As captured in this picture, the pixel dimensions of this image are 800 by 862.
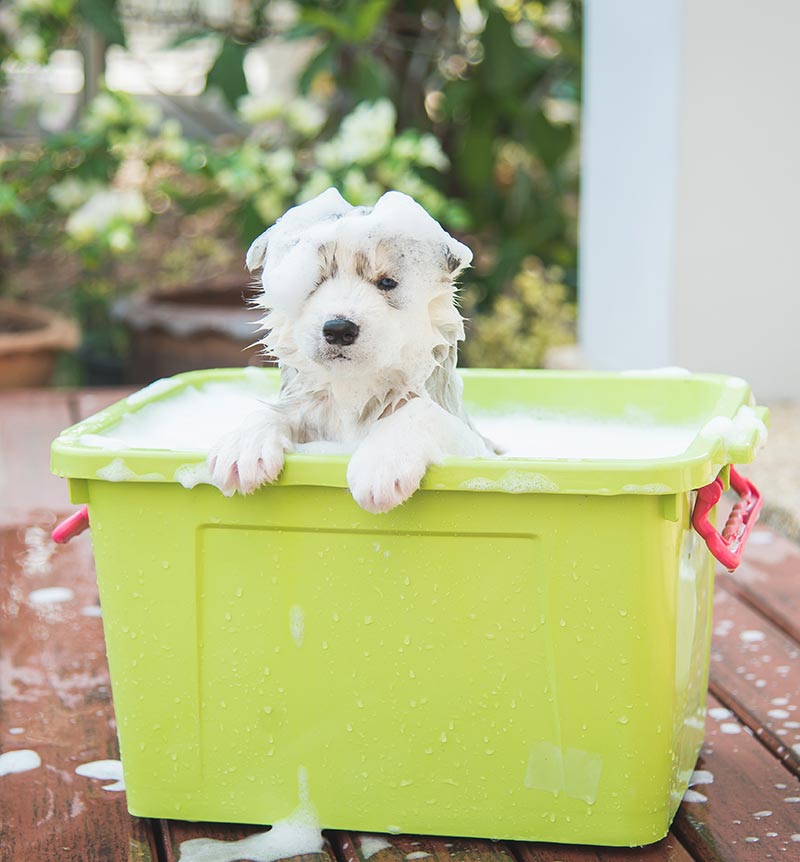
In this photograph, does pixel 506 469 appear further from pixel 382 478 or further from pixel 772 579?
pixel 772 579

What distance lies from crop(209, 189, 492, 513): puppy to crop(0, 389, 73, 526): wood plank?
1034 mm

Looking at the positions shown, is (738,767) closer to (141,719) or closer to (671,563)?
(671,563)

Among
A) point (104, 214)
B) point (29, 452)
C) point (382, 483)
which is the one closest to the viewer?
point (382, 483)

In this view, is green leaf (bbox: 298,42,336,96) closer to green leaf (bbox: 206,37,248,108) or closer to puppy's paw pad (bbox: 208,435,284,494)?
green leaf (bbox: 206,37,248,108)

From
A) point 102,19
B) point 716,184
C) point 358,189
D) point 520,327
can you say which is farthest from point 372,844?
point 520,327

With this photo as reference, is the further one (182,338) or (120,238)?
(182,338)

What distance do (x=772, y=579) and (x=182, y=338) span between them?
1.70 meters

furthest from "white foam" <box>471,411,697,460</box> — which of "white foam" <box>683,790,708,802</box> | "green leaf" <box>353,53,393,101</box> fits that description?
"green leaf" <box>353,53,393,101</box>

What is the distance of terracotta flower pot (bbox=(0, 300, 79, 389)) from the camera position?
115 inches

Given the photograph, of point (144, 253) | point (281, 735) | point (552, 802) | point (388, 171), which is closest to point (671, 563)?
point (552, 802)

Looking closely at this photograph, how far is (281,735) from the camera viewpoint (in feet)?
3.37

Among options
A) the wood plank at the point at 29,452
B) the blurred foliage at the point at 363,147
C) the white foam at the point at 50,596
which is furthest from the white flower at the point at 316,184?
the white foam at the point at 50,596

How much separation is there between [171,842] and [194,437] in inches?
14.6

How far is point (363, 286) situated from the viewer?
94 cm
